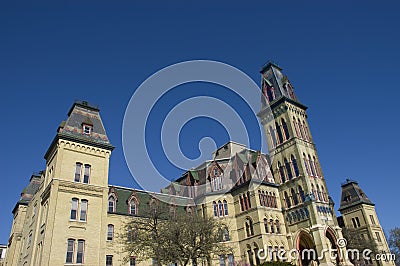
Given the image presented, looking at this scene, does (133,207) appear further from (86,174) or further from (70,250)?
(70,250)

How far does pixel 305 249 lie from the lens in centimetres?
4300

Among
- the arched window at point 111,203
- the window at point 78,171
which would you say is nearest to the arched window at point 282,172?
the arched window at point 111,203

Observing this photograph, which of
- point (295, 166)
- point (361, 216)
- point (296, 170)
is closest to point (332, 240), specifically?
point (296, 170)

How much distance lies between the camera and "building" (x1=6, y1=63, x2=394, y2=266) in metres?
32.8

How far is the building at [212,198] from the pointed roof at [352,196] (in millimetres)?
9156

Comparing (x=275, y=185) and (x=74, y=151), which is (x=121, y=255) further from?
(x=275, y=185)

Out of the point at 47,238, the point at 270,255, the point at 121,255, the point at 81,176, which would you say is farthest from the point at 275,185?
the point at 47,238

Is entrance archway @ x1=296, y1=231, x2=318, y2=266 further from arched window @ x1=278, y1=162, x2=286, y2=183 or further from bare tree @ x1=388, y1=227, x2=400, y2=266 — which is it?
bare tree @ x1=388, y1=227, x2=400, y2=266

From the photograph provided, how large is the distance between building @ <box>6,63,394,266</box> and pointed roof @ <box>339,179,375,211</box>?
9.16 metres

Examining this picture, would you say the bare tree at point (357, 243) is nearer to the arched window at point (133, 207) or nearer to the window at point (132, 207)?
the arched window at point (133, 207)

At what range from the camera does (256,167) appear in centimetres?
4656

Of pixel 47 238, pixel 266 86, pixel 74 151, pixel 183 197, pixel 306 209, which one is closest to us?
pixel 47 238

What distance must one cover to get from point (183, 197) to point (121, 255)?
602 inches

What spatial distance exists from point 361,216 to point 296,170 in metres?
26.0
